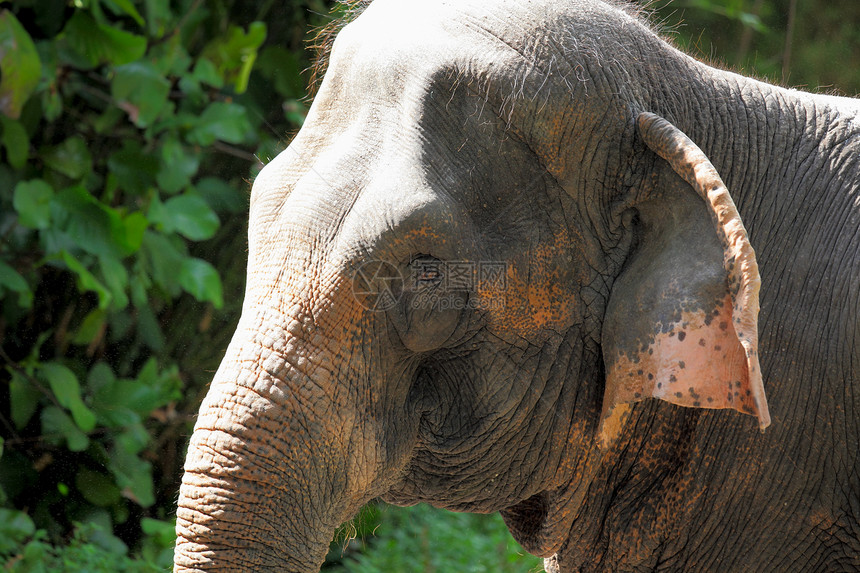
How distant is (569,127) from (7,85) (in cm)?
179

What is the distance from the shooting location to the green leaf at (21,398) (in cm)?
303

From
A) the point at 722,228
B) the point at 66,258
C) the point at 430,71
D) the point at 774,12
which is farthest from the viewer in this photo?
the point at 774,12

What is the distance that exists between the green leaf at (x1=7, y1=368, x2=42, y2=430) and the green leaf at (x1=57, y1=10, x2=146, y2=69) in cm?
102

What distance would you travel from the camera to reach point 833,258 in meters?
1.48

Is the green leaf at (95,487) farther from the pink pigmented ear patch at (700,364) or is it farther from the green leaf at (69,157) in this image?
the pink pigmented ear patch at (700,364)

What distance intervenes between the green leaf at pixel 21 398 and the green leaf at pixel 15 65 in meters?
0.87

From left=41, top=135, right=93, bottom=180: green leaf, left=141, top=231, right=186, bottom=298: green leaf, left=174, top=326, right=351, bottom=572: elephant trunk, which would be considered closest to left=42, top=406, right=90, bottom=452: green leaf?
left=141, top=231, right=186, bottom=298: green leaf

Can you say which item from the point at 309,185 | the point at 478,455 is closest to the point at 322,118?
the point at 309,185

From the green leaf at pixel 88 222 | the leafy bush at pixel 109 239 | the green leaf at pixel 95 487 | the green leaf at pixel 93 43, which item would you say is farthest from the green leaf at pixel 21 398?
the green leaf at pixel 93 43

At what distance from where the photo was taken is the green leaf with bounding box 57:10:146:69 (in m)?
2.90

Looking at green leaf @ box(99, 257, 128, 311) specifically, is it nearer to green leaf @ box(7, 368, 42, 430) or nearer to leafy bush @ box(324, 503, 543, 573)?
green leaf @ box(7, 368, 42, 430)

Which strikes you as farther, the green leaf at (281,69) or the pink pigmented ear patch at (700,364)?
the green leaf at (281,69)

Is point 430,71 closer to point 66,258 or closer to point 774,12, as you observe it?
point 66,258

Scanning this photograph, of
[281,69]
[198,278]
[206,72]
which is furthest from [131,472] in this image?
→ [281,69]
